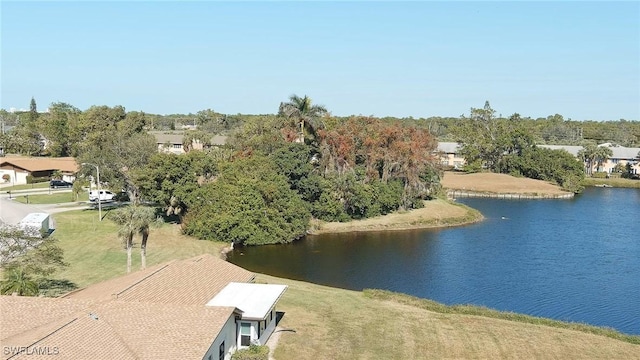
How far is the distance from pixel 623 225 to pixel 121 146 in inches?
2829

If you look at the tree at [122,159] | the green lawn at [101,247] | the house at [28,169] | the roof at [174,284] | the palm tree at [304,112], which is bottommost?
the green lawn at [101,247]

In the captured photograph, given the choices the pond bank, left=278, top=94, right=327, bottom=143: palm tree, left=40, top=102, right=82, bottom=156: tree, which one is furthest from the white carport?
left=40, top=102, right=82, bottom=156: tree

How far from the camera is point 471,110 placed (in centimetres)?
15788

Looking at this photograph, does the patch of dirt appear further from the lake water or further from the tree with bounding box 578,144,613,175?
the lake water

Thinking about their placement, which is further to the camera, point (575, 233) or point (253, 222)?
point (575, 233)

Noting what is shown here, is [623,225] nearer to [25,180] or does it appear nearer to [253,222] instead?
[253,222]

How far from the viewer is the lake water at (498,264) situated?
4862cm

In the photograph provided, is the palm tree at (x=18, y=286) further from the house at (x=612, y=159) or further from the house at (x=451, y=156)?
the house at (x=451, y=156)

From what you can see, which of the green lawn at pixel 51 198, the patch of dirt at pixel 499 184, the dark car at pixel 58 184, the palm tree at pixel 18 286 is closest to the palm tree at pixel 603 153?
the patch of dirt at pixel 499 184

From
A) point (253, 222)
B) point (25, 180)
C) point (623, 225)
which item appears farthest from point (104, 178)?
point (623, 225)

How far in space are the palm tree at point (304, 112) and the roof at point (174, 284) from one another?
45827 millimetres

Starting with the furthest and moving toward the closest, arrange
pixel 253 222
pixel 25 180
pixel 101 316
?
pixel 25 180
pixel 253 222
pixel 101 316

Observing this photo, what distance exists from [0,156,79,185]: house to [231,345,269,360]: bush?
77.9m

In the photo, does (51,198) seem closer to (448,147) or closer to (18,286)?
(18,286)
